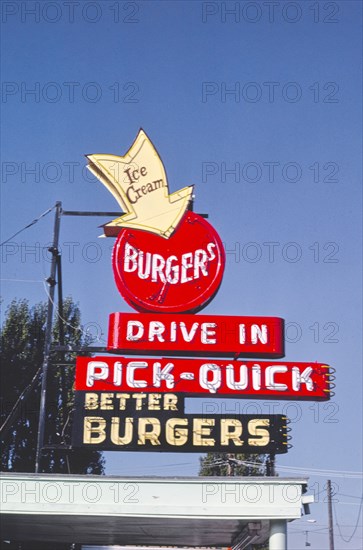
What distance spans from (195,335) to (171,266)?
2618 mm

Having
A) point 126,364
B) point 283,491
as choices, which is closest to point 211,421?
point 126,364

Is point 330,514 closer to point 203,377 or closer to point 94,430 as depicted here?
point 203,377

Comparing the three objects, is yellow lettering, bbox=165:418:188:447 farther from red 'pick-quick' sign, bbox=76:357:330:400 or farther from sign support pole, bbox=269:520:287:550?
sign support pole, bbox=269:520:287:550

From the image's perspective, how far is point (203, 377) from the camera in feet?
68.4

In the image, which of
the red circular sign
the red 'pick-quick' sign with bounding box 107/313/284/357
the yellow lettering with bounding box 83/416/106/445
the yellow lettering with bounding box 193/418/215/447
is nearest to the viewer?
the yellow lettering with bounding box 193/418/215/447

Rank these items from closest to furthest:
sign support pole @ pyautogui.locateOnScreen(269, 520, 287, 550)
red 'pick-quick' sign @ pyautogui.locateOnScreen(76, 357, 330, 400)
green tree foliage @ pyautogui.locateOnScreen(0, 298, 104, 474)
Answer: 1. sign support pole @ pyautogui.locateOnScreen(269, 520, 287, 550)
2. red 'pick-quick' sign @ pyautogui.locateOnScreen(76, 357, 330, 400)
3. green tree foliage @ pyautogui.locateOnScreen(0, 298, 104, 474)

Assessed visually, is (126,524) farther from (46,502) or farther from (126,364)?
(126,364)

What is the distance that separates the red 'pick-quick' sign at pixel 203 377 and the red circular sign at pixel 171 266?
7.29 feet

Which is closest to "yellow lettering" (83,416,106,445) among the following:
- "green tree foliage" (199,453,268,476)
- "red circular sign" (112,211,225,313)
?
"red circular sign" (112,211,225,313)

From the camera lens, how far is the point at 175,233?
23.7 meters

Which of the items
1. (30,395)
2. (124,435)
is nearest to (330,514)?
(30,395)

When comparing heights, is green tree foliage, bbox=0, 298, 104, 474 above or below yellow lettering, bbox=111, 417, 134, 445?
above

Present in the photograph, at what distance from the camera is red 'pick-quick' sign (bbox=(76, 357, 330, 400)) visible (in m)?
20.7

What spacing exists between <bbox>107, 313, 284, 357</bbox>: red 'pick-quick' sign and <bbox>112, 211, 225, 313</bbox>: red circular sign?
970mm
